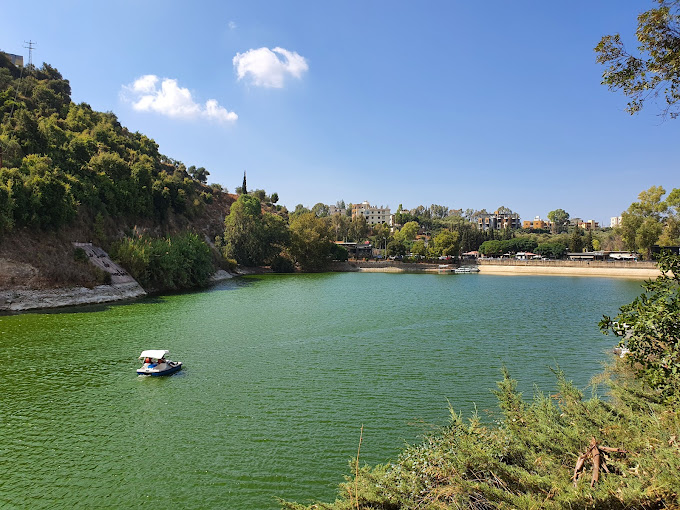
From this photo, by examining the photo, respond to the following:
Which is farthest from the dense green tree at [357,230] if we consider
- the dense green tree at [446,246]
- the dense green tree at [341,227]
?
the dense green tree at [446,246]

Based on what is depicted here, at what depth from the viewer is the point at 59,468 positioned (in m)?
11.2

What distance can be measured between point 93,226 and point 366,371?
1689 inches

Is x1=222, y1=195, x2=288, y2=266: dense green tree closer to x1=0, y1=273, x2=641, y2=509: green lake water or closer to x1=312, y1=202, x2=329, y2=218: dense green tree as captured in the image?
x1=0, y1=273, x2=641, y2=509: green lake water

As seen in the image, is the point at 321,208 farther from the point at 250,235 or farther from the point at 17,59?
the point at 17,59

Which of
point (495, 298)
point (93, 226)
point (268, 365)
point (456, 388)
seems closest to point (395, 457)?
point (456, 388)

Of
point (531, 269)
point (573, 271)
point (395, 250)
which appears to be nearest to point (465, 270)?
point (531, 269)

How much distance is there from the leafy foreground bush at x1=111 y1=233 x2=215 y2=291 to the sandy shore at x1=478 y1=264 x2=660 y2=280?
204 ft

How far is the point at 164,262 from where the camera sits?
50438mm

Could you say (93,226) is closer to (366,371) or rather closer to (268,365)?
(268,365)

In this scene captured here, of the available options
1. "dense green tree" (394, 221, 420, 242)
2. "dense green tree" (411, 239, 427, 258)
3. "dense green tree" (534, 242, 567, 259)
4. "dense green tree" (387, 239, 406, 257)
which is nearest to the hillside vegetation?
"dense green tree" (387, 239, 406, 257)

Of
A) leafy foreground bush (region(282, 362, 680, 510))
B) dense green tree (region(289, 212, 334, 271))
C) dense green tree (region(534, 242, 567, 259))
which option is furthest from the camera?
dense green tree (region(534, 242, 567, 259))

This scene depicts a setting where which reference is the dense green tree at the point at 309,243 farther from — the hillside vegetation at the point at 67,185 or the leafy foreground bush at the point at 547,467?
the leafy foreground bush at the point at 547,467

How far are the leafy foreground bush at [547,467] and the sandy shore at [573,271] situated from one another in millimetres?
84664

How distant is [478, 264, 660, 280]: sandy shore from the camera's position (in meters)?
80.6
